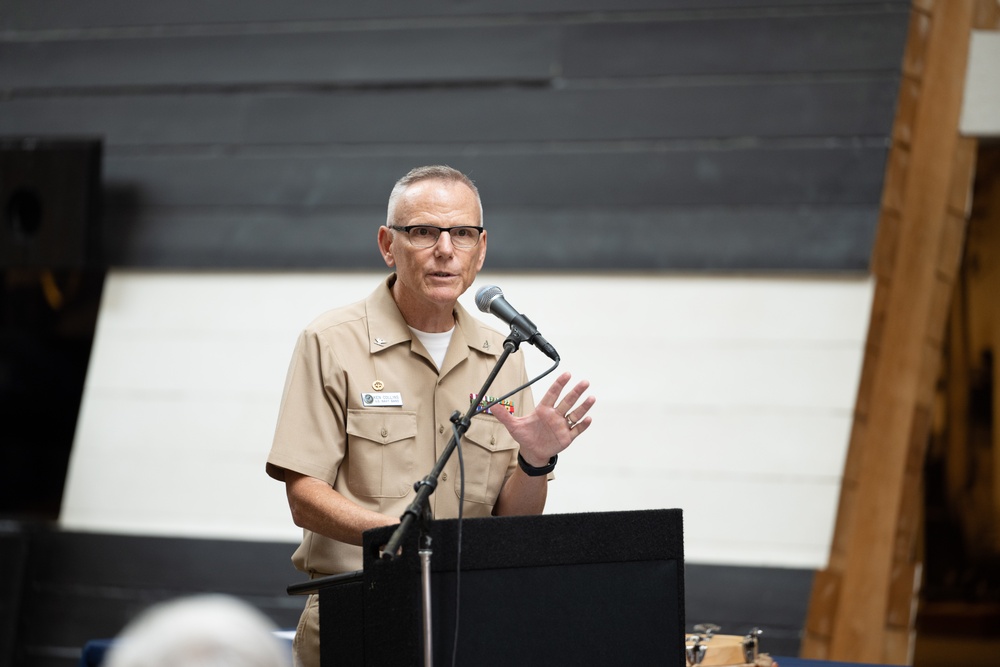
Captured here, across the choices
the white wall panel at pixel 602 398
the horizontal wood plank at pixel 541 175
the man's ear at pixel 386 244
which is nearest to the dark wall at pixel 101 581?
the white wall panel at pixel 602 398

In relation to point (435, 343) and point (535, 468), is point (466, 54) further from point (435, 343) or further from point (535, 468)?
point (535, 468)

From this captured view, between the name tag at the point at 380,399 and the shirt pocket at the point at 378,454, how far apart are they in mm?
14

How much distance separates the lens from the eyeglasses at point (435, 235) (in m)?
2.20

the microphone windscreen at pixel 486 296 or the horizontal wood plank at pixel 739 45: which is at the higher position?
the horizontal wood plank at pixel 739 45

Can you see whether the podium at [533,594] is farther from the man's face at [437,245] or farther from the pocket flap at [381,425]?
the man's face at [437,245]

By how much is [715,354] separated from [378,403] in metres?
1.87

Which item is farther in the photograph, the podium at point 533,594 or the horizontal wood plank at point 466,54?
the horizontal wood plank at point 466,54

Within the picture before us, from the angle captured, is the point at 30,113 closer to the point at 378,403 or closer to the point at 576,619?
the point at 378,403

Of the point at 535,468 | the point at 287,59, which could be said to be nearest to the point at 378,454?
the point at 535,468

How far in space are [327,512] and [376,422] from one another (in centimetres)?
24

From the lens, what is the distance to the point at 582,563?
5.64 ft

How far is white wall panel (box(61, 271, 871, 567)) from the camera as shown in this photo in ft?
12.2

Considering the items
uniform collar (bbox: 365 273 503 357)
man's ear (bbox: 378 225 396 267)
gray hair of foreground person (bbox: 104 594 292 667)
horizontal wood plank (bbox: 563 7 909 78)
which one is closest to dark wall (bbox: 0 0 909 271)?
horizontal wood plank (bbox: 563 7 909 78)

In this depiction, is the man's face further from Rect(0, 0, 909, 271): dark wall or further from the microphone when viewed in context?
Rect(0, 0, 909, 271): dark wall
